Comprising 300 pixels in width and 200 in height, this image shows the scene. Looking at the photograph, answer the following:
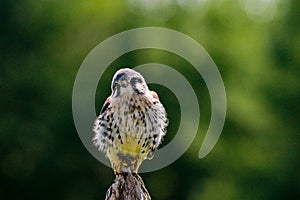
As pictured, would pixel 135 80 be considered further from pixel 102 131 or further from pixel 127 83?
pixel 102 131

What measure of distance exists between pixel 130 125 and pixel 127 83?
383mm

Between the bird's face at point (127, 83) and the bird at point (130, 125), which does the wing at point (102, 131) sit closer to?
the bird at point (130, 125)

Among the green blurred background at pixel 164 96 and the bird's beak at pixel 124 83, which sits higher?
the green blurred background at pixel 164 96

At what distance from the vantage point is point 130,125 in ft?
22.2

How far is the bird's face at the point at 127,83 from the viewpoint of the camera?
6.27 m

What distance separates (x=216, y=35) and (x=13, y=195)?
6514mm

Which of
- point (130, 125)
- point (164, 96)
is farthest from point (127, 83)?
point (164, 96)

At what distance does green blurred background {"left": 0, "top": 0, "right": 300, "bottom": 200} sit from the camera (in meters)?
20.8

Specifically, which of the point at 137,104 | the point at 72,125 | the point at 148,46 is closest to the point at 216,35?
the point at 148,46

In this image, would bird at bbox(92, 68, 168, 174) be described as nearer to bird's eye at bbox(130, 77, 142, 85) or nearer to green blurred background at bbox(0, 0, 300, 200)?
bird's eye at bbox(130, 77, 142, 85)

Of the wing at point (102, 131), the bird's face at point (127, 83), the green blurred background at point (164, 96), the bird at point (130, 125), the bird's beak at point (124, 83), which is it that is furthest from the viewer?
the green blurred background at point (164, 96)

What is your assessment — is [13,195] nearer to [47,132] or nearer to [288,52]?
[47,132]

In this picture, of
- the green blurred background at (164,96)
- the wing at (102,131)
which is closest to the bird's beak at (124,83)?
the wing at (102,131)

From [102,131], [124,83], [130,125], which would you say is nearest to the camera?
[124,83]
